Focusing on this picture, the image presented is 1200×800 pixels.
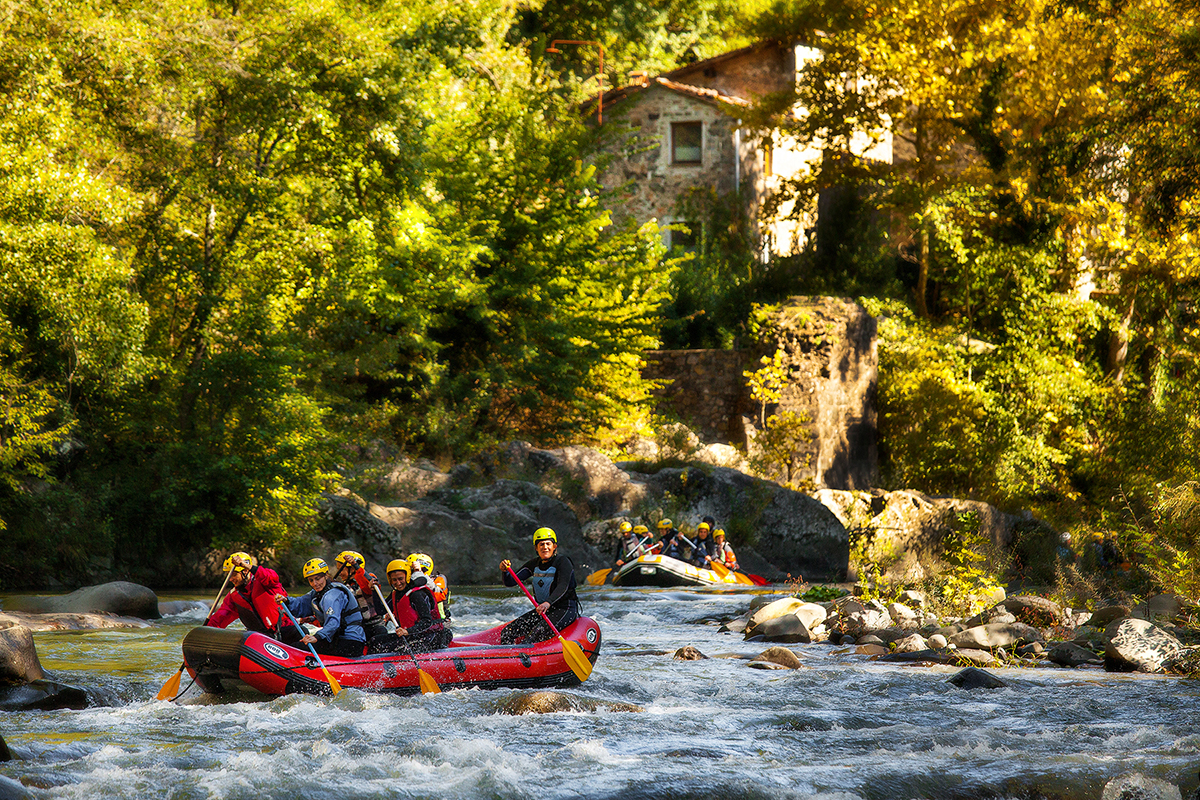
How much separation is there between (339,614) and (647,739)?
260 cm

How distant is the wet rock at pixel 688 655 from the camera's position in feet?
33.9

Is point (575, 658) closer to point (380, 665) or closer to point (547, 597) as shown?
point (547, 597)

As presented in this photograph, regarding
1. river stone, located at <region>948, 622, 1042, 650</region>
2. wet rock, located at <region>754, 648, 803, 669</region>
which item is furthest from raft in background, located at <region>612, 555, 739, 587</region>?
river stone, located at <region>948, 622, 1042, 650</region>

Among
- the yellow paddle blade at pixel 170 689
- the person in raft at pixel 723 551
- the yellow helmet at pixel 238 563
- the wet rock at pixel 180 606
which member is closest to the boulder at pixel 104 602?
the wet rock at pixel 180 606

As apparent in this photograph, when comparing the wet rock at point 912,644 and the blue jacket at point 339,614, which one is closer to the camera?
the blue jacket at point 339,614

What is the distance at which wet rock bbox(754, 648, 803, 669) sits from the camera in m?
9.73

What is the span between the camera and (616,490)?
754 inches

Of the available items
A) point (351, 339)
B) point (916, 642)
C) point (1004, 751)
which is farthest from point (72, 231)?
point (1004, 751)

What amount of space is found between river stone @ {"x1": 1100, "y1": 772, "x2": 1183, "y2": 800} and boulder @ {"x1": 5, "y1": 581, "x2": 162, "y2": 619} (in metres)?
10.3

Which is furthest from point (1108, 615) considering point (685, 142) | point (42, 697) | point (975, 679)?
point (685, 142)

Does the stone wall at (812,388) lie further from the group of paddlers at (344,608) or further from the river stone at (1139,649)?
the group of paddlers at (344,608)

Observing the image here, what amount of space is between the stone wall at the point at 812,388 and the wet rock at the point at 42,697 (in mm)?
15806

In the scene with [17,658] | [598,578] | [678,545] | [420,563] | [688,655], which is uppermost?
[420,563]

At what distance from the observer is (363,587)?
8.69m
